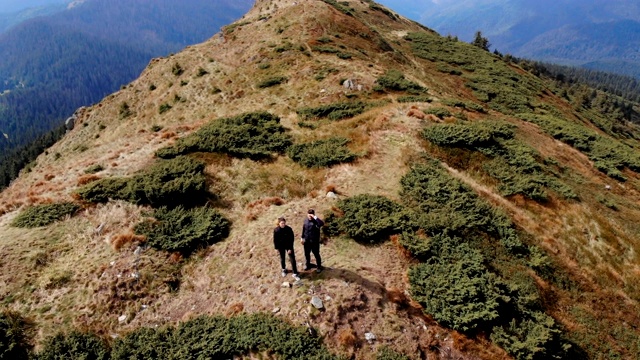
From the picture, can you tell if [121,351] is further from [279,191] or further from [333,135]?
[333,135]

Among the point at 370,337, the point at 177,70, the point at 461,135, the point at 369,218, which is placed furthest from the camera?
the point at 177,70

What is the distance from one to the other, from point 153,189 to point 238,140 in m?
8.71

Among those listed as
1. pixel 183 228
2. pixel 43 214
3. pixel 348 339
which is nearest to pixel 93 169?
pixel 43 214

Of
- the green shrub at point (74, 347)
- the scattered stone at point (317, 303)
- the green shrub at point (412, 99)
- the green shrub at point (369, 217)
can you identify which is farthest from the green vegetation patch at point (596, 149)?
the green shrub at point (74, 347)

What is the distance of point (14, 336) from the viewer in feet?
Answer: 38.7

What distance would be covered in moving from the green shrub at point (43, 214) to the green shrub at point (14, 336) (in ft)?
21.1

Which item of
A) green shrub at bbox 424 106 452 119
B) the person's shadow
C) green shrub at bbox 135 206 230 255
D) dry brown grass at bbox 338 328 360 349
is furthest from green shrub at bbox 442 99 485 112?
dry brown grass at bbox 338 328 360 349

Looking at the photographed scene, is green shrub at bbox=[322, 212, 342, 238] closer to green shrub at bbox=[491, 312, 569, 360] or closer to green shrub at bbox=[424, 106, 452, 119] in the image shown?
green shrub at bbox=[491, 312, 569, 360]

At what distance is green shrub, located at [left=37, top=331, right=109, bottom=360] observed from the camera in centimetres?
1150

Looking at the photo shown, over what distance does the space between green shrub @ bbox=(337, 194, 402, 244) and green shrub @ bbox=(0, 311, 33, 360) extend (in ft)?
39.4

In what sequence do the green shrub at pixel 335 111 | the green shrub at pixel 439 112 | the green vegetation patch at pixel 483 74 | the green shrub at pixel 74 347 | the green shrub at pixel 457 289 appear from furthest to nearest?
the green vegetation patch at pixel 483 74 < the green shrub at pixel 335 111 < the green shrub at pixel 439 112 < the green shrub at pixel 457 289 < the green shrub at pixel 74 347

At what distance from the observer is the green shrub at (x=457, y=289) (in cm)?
1234

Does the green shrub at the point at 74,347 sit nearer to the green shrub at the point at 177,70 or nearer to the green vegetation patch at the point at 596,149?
the green vegetation patch at the point at 596,149

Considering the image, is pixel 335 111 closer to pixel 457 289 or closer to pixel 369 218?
pixel 369 218
